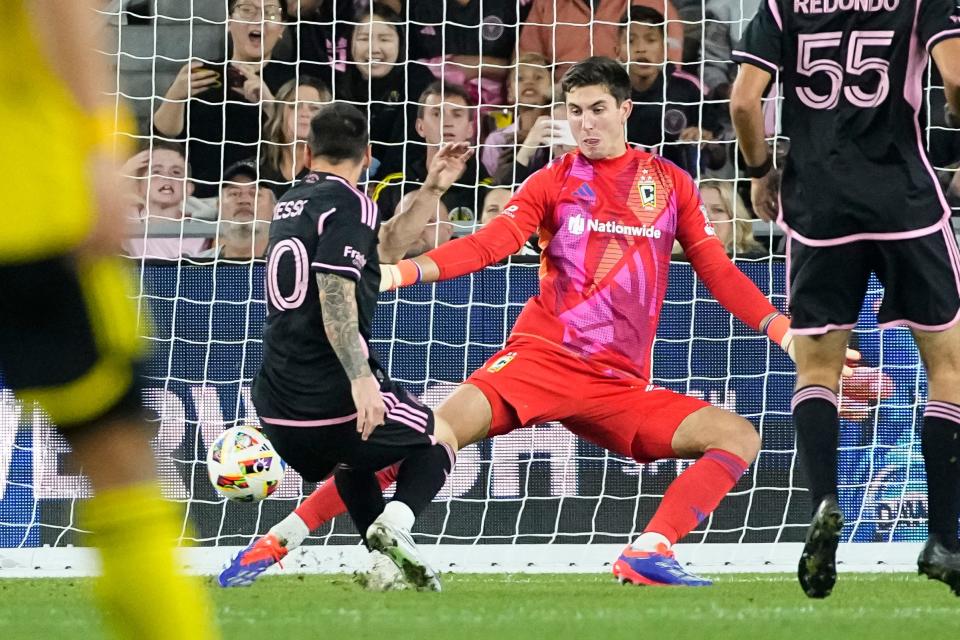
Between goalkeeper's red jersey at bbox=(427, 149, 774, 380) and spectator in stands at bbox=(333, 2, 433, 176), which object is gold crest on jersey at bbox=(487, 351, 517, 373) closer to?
goalkeeper's red jersey at bbox=(427, 149, 774, 380)

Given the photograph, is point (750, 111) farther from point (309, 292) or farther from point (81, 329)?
point (81, 329)

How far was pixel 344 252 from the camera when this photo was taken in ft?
16.1

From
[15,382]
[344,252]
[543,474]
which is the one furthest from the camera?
[543,474]

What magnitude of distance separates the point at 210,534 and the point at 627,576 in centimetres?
241

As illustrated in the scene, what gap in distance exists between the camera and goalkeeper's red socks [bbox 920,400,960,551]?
13.9 feet

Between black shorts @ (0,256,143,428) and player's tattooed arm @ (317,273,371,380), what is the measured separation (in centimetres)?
290

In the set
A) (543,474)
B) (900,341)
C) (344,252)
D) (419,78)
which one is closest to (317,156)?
(344,252)

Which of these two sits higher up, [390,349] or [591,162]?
[591,162]

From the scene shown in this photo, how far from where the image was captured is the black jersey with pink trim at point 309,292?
16.4 ft

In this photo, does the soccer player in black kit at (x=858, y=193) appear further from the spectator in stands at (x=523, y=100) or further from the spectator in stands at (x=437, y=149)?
the spectator in stands at (x=523, y=100)

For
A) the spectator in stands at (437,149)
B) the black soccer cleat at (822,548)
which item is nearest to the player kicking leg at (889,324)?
the black soccer cleat at (822,548)

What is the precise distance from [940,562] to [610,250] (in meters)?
1.97

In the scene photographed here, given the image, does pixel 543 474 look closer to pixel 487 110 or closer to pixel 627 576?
pixel 627 576

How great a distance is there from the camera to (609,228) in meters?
5.71
